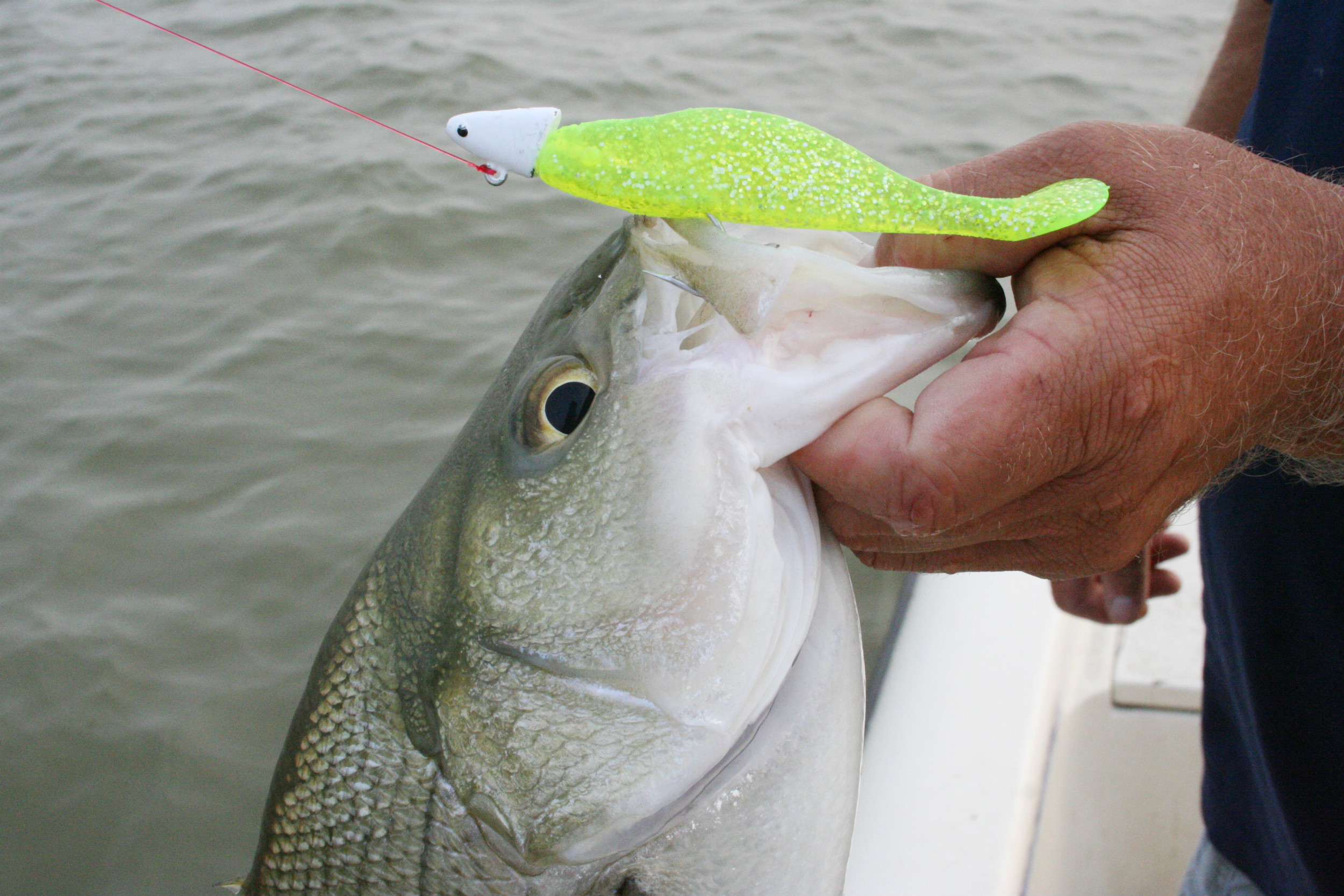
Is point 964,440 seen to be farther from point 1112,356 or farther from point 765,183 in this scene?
point 765,183

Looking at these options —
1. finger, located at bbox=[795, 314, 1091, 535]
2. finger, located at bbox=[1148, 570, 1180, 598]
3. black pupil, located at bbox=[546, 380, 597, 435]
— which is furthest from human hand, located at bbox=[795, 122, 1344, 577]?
finger, located at bbox=[1148, 570, 1180, 598]

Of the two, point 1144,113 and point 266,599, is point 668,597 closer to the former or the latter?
point 266,599

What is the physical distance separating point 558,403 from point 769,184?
0.41 meters

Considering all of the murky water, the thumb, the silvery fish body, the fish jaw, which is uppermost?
the thumb

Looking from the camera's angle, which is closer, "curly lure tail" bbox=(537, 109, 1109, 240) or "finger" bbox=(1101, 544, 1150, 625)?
"curly lure tail" bbox=(537, 109, 1109, 240)

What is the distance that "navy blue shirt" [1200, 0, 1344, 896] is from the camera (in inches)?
60.2

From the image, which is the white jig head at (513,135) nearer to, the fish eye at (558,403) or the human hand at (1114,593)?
A: the fish eye at (558,403)

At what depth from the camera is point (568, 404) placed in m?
1.18

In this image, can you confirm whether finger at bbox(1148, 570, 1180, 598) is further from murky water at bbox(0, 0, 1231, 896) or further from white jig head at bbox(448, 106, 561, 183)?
murky water at bbox(0, 0, 1231, 896)

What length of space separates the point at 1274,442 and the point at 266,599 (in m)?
3.35

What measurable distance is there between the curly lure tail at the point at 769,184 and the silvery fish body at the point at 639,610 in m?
0.11

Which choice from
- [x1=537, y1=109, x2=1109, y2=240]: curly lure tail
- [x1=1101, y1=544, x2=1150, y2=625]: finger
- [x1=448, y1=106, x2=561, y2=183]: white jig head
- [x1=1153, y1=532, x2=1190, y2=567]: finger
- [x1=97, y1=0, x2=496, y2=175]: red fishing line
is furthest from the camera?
[x1=1153, y1=532, x2=1190, y2=567]: finger

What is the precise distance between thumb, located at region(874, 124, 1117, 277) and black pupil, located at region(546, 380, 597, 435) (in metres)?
0.40

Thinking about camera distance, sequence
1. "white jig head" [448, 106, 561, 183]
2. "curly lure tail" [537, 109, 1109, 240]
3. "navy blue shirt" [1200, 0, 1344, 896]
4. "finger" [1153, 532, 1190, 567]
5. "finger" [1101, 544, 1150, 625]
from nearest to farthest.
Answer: "curly lure tail" [537, 109, 1109, 240] → "white jig head" [448, 106, 561, 183] → "navy blue shirt" [1200, 0, 1344, 896] → "finger" [1101, 544, 1150, 625] → "finger" [1153, 532, 1190, 567]
